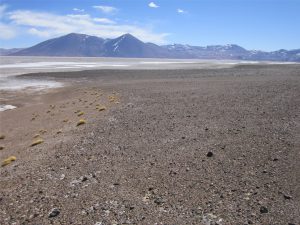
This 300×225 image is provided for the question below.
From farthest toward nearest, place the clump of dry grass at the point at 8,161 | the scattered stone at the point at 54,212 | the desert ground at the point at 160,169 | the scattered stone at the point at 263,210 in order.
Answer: the clump of dry grass at the point at 8,161 → the scattered stone at the point at 54,212 → the desert ground at the point at 160,169 → the scattered stone at the point at 263,210

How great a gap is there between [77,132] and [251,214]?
9.83m

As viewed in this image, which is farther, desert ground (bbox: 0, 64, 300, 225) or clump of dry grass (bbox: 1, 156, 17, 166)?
clump of dry grass (bbox: 1, 156, 17, 166)

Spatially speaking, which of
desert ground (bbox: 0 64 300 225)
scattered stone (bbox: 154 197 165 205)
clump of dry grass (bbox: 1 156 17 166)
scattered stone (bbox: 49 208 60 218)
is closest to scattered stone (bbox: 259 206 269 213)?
desert ground (bbox: 0 64 300 225)

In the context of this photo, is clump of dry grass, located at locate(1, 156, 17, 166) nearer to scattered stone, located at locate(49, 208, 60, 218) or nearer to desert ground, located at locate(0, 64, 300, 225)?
desert ground, located at locate(0, 64, 300, 225)

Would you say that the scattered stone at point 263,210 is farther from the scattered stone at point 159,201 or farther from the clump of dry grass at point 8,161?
the clump of dry grass at point 8,161

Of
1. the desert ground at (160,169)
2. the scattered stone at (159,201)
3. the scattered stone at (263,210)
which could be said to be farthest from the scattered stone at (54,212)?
the scattered stone at (263,210)

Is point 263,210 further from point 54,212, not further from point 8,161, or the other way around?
point 8,161

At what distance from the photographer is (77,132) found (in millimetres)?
15836

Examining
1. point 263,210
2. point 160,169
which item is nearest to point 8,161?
point 160,169

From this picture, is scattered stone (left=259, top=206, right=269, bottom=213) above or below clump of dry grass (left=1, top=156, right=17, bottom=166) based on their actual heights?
above

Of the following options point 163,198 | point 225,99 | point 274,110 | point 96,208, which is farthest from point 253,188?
point 225,99

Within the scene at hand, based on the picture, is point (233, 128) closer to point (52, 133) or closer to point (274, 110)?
point (274, 110)

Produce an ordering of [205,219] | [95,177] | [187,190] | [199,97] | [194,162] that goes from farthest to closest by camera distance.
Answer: [199,97] < [194,162] < [95,177] < [187,190] < [205,219]

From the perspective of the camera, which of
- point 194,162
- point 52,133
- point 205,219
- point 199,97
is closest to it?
point 205,219
